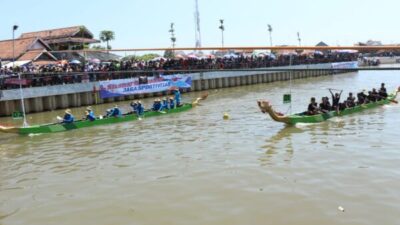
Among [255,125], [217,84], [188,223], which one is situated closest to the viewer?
[188,223]

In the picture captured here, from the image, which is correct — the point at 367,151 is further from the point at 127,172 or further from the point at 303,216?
the point at 127,172

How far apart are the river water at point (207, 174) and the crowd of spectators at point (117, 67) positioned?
3.33 metres

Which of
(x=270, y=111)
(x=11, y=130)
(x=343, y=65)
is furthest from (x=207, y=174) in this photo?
(x=343, y=65)

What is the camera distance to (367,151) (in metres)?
15.7

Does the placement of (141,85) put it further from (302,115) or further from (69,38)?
(302,115)

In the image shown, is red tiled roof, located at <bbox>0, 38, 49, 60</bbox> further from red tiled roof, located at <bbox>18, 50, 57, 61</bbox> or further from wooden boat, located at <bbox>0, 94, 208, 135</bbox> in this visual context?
wooden boat, located at <bbox>0, 94, 208, 135</bbox>

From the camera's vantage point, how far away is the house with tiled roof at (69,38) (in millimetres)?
48562

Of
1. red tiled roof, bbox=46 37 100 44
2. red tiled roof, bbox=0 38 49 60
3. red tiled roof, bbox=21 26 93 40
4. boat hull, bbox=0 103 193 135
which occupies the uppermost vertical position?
red tiled roof, bbox=21 26 93 40

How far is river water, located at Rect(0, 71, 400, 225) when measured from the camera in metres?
10.5

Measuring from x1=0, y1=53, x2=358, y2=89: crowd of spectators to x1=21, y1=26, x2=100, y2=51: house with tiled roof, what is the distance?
781cm

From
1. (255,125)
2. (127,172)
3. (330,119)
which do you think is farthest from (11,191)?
(330,119)

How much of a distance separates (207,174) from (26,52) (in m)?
33.8

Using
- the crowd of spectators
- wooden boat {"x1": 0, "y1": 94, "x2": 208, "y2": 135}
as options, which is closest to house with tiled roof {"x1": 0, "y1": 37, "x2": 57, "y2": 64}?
the crowd of spectators

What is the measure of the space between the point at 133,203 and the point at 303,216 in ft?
13.3
